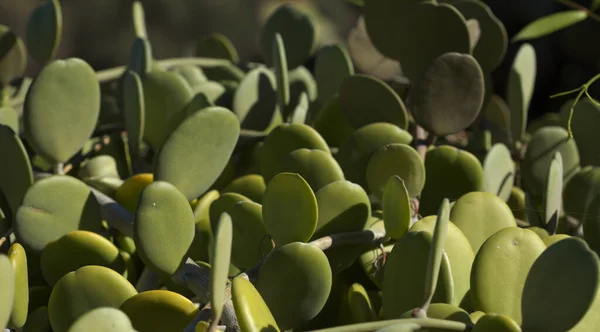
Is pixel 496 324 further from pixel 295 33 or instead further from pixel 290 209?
pixel 295 33

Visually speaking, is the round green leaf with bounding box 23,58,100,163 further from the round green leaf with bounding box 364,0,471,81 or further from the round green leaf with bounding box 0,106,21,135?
the round green leaf with bounding box 364,0,471,81

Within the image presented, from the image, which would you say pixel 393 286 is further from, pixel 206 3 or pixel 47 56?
pixel 206 3

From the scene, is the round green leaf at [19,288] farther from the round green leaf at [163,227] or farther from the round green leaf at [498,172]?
the round green leaf at [498,172]

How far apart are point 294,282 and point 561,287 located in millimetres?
136

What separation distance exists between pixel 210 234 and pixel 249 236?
0.15 feet

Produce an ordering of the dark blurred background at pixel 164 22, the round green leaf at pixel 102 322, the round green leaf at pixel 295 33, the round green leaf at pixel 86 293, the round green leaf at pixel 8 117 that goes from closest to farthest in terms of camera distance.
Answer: the round green leaf at pixel 102 322 < the round green leaf at pixel 86 293 < the round green leaf at pixel 8 117 < the round green leaf at pixel 295 33 < the dark blurred background at pixel 164 22

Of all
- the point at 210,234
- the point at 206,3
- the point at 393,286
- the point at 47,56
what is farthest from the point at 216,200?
the point at 206,3

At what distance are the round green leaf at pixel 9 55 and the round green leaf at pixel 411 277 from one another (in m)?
0.51

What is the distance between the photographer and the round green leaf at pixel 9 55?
30.1 inches

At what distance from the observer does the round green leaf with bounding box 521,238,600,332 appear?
0.36 metres

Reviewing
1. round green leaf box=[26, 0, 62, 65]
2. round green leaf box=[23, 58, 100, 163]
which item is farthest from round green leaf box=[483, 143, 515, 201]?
round green leaf box=[26, 0, 62, 65]

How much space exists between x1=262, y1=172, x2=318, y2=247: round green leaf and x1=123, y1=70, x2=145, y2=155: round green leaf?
193 millimetres

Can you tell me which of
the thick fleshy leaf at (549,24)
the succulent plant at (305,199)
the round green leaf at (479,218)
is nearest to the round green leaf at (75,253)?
the succulent plant at (305,199)

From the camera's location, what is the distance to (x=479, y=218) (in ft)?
1.60
